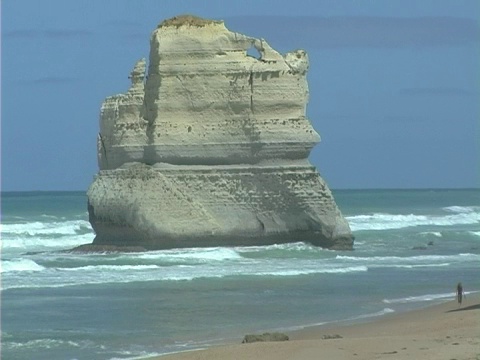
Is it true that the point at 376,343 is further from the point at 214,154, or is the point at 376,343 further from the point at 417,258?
the point at 417,258

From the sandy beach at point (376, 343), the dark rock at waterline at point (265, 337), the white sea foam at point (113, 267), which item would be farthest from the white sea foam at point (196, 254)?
the dark rock at waterline at point (265, 337)

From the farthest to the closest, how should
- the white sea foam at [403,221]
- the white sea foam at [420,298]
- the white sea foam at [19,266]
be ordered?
the white sea foam at [403,221], the white sea foam at [19,266], the white sea foam at [420,298]

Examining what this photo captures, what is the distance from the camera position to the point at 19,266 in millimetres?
34750

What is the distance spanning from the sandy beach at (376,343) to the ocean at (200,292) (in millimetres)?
1123

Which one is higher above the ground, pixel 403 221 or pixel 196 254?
pixel 196 254

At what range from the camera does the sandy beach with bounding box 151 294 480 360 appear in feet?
56.3

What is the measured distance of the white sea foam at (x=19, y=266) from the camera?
112ft

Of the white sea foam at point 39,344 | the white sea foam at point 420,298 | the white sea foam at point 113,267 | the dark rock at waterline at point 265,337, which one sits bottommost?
the white sea foam at point 113,267

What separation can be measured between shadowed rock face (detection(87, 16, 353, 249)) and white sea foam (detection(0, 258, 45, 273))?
9.43 feet

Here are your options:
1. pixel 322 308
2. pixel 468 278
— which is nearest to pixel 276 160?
pixel 468 278

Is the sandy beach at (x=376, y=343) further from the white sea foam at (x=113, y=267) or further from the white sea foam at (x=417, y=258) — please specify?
the white sea foam at (x=417, y=258)

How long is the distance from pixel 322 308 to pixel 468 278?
24.5ft

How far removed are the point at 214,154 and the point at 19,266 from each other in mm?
5856

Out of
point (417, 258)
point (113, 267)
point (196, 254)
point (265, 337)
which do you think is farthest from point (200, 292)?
point (417, 258)
